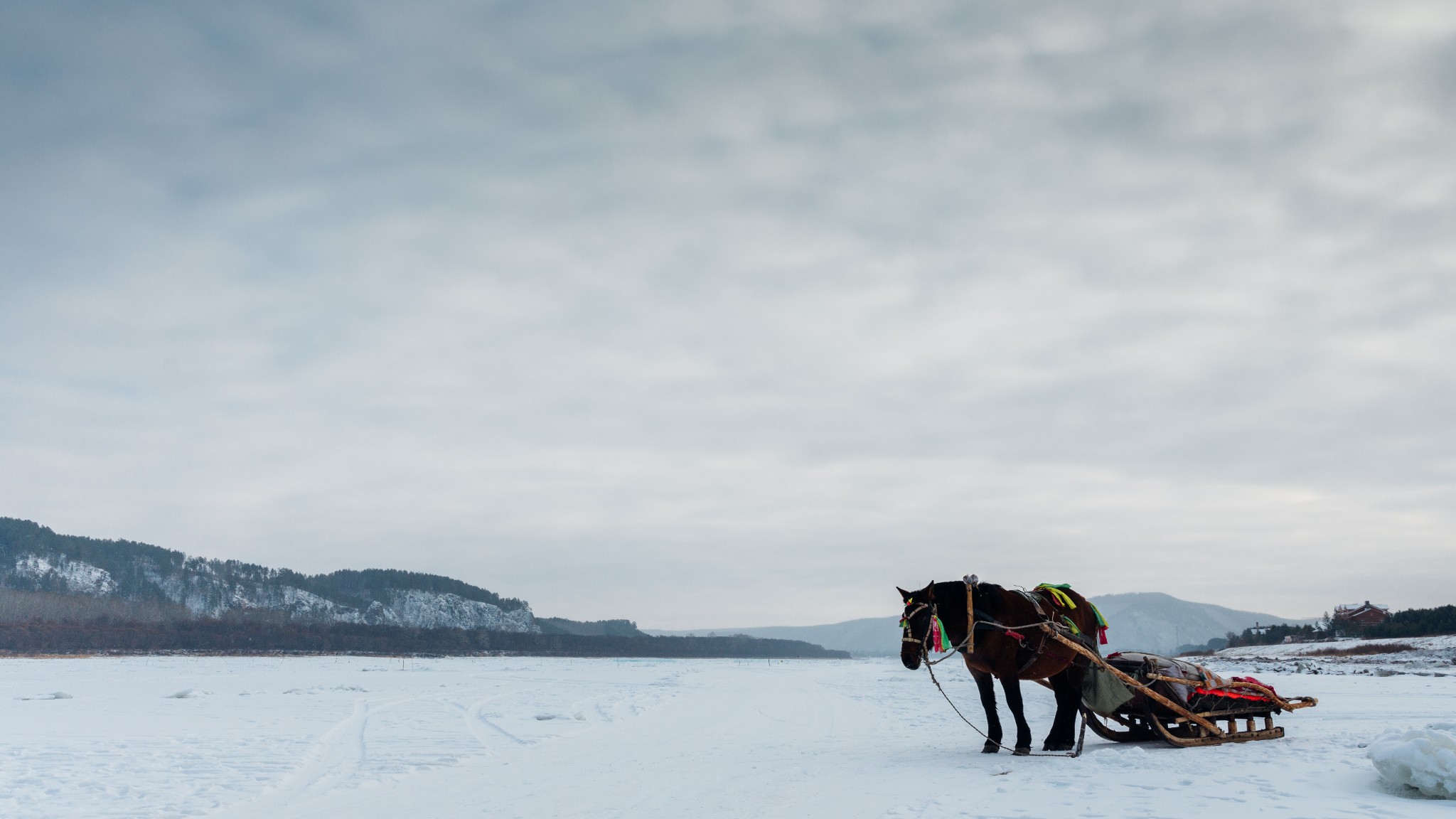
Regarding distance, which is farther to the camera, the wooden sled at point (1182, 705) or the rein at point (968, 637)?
the wooden sled at point (1182, 705)

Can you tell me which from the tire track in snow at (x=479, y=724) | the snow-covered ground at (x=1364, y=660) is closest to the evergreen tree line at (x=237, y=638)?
the tire track in snow at (x=479, y=724)

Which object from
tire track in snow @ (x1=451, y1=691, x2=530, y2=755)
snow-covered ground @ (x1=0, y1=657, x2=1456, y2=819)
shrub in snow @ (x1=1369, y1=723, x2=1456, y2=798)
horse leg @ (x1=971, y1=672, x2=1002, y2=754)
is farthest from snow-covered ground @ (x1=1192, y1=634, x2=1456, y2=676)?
tire track in snow @ (x1=451, y1=691, x2=530, y2=755)

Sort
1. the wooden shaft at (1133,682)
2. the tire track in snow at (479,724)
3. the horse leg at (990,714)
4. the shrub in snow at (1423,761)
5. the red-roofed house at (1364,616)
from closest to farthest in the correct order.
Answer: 1. the shrub in snow at (1423,761)
2. the wooden shaft at (1133,682)
3. the horse leg at (990,714)
4. the tire track in snow at (479,724)
5. the red-roofed house at (1364,616)

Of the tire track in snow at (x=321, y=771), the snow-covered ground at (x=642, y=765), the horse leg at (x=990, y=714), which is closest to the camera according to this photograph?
the snow-covered ground at (x=642, y=765)

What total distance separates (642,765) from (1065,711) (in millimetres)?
5713

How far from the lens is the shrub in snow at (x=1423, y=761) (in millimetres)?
6957

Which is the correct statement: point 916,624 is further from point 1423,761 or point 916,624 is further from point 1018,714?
point 1423,761

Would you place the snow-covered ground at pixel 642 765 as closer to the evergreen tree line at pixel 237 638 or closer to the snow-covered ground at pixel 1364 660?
the snow-covered ground at pixel 1364 660

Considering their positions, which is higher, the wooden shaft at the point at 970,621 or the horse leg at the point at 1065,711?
the wooden shaft at the point at 970,621

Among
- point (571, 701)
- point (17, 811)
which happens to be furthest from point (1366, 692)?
point (17, 811)

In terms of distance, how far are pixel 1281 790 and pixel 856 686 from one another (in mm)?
30137

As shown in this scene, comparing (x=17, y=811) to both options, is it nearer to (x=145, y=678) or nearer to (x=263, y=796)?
(x=263, y=796)

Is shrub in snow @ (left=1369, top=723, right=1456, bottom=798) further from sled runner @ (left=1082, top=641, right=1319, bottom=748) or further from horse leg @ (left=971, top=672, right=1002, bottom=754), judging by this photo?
horse leg @ (left=971, top=672, right=1002, bottom=754)

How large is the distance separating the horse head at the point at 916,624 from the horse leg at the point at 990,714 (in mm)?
825
